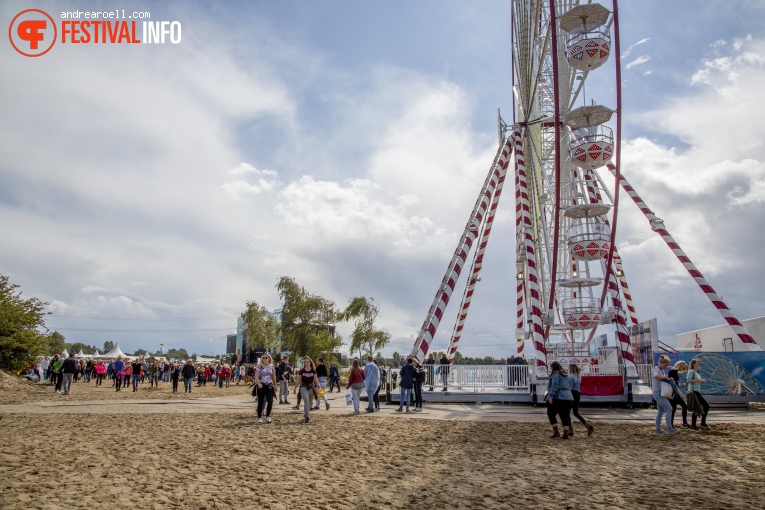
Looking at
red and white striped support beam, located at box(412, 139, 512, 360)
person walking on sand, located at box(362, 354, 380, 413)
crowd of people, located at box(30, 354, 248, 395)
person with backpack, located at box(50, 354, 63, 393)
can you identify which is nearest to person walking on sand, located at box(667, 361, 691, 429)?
person walking on sand, located at box(362, 354, 380, 413)

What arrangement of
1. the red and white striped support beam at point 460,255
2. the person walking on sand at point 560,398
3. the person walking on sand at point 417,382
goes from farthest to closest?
the red and white striped support beam at point 460,255 < the person walking on sand at point 417,382 < the person walking on sand at point 560,398

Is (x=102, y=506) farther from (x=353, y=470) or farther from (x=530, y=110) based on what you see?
(x=530, y=110)

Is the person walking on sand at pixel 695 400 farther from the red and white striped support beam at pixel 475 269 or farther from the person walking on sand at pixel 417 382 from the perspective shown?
the red and white striped support beam at pixel 475 269

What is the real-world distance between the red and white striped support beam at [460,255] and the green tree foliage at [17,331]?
1965 centimetres

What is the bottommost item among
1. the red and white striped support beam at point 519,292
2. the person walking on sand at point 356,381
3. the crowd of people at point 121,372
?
the crowd of people at point 121,372

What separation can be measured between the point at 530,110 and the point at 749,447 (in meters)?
18.2

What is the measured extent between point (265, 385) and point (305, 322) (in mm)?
31712

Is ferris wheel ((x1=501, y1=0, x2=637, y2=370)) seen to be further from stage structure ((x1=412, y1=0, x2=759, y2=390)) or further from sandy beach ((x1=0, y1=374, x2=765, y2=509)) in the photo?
sandy beach ((x1=0, y1=374, x2=765, y2=509))

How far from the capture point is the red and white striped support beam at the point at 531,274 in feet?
61.3

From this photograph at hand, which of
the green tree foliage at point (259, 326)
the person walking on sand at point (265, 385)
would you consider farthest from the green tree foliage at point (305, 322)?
the person walking on sand at point (265, 385)

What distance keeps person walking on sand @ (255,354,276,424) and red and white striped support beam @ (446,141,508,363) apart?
46.5 ft

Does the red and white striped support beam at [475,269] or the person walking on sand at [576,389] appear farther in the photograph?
the red and white striped support beam at [475,269]

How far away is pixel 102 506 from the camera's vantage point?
503 centimetres

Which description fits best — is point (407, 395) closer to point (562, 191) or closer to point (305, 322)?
point (562, 191)
